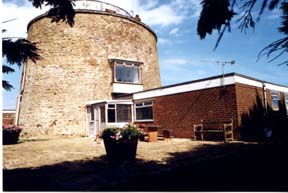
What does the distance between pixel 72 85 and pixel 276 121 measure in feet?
48.2

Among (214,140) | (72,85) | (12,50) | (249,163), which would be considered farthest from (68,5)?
(72,85)

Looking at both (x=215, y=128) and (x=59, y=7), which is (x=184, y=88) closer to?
(x=215, y=128)

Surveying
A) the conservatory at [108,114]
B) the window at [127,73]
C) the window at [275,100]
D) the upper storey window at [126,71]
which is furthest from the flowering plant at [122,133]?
the window at [127,73]

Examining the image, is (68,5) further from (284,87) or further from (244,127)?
(284,87)

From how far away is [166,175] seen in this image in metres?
6.05

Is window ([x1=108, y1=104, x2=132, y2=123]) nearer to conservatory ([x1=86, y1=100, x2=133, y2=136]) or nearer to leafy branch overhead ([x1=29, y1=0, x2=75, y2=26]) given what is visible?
conservatory ([x1=86, y1=100, x2=133, y2=136])

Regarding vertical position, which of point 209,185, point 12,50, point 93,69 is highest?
point 93,69

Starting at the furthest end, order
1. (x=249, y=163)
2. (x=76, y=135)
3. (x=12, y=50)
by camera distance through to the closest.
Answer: (x=76, y=135) < (x=249, y=163) < (x=12, y=50)

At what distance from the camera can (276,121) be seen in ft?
46.2

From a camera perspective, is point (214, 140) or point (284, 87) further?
point (284, 87)

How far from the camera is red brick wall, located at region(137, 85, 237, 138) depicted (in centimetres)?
1323

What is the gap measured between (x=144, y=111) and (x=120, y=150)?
35.2 ft

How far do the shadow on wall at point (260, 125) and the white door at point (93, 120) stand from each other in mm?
10574

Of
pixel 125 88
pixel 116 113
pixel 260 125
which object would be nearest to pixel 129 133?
pixel 260 125
